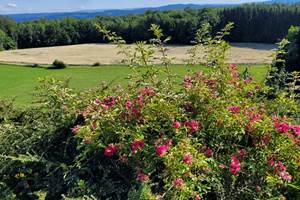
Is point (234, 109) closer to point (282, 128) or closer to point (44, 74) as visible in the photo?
point (282, 128)

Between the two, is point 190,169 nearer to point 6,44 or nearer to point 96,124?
point 96,124

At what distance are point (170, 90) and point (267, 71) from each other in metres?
0.72

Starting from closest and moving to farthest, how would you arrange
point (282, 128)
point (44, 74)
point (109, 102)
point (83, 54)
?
point (282, 128) → point (109, 102) → point (44, 74) → point (83, 54)

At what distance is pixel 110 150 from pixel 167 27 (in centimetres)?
7043

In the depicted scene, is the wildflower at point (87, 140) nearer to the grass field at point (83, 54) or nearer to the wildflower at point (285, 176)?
the wildflower at point (285, 176)

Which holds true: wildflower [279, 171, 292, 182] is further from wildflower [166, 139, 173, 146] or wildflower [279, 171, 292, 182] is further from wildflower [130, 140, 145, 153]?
wildflower [130, 140, 145, 153]

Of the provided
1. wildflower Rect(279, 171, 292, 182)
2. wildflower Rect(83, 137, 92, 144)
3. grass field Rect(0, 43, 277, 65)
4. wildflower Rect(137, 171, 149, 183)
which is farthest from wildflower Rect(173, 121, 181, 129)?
grass field Rect(0, 43, 277, 65)

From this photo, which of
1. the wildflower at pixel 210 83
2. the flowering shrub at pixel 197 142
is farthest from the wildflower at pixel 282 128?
the wildflower at pixel 210 83

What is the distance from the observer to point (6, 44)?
74125 mm

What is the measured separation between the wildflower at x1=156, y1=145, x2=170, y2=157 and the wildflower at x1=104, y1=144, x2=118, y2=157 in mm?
248

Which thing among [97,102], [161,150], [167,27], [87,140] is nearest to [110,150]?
[87,140]

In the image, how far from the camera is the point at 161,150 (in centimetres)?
217

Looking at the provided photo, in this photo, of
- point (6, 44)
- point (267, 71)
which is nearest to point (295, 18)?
point (6, 44)

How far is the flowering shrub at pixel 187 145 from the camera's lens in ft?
7.22
